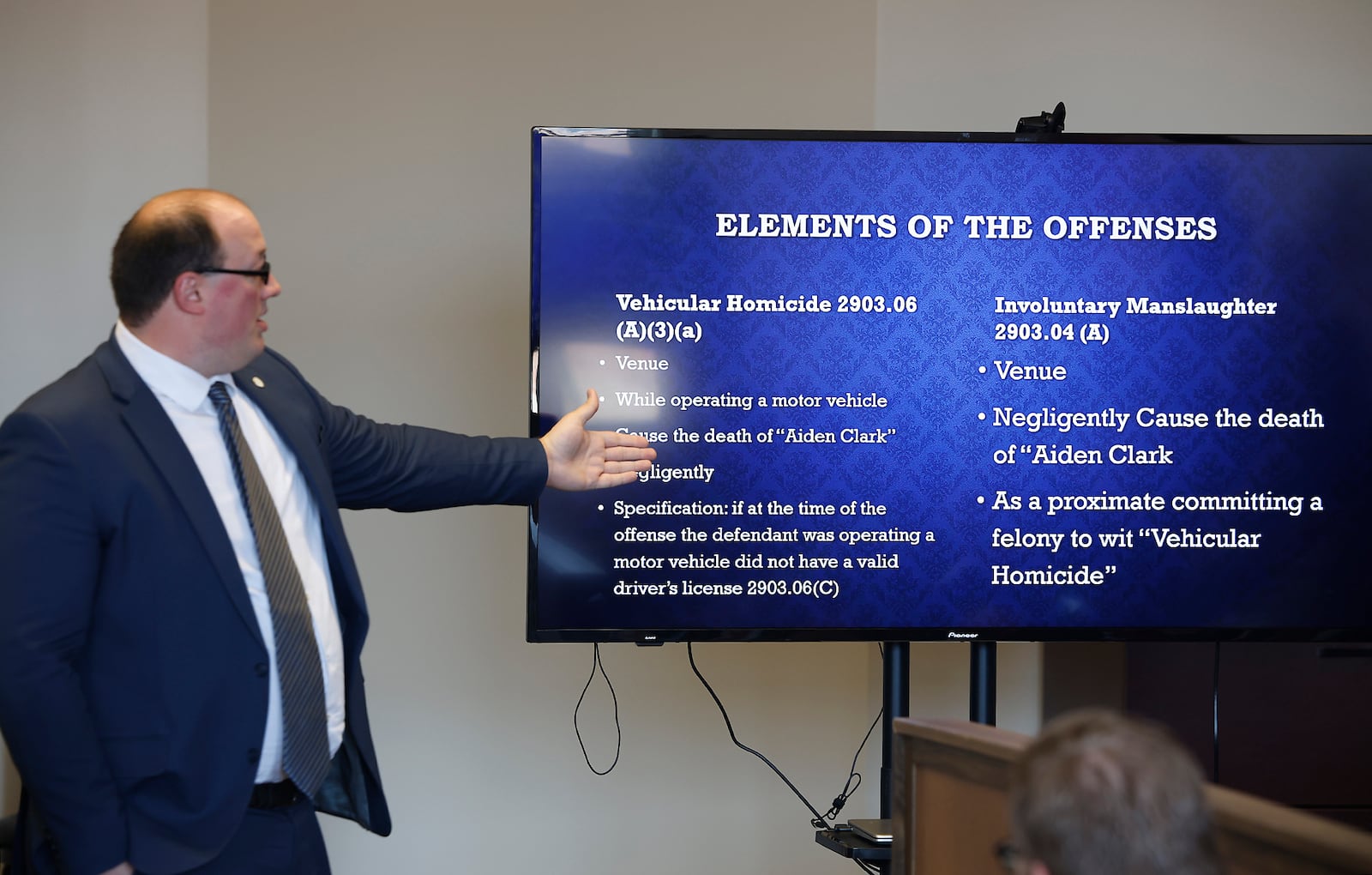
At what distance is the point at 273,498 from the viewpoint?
2117mm

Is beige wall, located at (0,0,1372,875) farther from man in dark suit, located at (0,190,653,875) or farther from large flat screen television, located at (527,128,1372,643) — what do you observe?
man in dark suit, located at (0,190,653,875)

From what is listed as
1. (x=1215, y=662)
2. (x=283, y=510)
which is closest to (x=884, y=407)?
(x=1215, y=662)

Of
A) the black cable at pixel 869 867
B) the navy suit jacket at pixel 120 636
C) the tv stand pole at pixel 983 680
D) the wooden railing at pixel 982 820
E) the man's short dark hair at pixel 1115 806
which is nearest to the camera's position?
the man's short dark hair at pixel 1115 806

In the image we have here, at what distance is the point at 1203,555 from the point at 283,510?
207 centimetres

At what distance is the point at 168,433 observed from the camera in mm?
1989

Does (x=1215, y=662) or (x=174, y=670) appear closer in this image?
(x=174, y=670)

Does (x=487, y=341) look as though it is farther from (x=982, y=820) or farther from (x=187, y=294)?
(x=982, y=820)

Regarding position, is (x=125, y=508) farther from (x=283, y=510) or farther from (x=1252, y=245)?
(x=1252, y=245)

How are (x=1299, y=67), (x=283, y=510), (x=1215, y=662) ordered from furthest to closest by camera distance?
(x=1299, y=67) → (x=1215, y=662) → (x=283, y=510)

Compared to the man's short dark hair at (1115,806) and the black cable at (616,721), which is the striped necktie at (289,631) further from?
the black cable at (616,721)

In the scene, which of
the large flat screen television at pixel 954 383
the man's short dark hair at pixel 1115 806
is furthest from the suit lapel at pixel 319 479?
the man's short dark hair at pixel 1115 806

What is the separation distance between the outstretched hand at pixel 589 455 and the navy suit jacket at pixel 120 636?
0.86 m

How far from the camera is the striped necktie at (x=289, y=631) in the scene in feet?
6.57

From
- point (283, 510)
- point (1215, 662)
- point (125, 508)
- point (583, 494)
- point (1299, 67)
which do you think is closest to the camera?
point (125, 508)
